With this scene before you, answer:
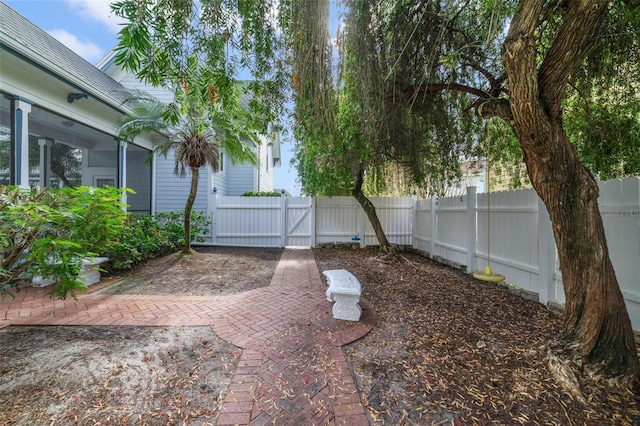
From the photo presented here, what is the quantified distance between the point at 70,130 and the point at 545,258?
11535 millimetres

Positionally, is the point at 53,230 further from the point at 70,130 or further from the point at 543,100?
the point at 70,130

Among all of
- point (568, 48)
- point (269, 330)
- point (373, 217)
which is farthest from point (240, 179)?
point (568, 48)

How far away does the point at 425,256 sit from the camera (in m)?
8.35

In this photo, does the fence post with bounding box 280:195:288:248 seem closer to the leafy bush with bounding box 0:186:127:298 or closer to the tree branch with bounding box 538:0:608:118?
the leafy bush with bounding box 0:186:127:298

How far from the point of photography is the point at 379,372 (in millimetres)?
2506

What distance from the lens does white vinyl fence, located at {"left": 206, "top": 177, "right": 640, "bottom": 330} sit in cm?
310

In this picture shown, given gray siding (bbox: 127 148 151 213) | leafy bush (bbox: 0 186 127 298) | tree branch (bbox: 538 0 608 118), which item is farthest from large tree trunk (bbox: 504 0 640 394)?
gray siding (bbox: 127 148 151 213)

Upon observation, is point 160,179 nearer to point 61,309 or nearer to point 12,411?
point 61,309

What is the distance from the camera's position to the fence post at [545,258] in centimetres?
395

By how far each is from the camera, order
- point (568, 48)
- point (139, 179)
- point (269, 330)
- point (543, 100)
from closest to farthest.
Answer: point (568, 48) → point (543, 100) → point (269, 330) → point (139, 179)

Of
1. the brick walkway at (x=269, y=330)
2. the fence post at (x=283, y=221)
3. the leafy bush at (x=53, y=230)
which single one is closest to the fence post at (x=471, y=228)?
the brick walkway at (x=269, y=330)

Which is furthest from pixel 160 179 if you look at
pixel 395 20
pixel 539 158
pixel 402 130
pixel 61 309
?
pixel 539 158

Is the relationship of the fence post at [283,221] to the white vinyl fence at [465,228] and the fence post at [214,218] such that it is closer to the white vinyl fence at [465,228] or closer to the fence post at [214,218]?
the white vinyl fence at [465,228]

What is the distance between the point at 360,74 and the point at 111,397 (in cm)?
411
